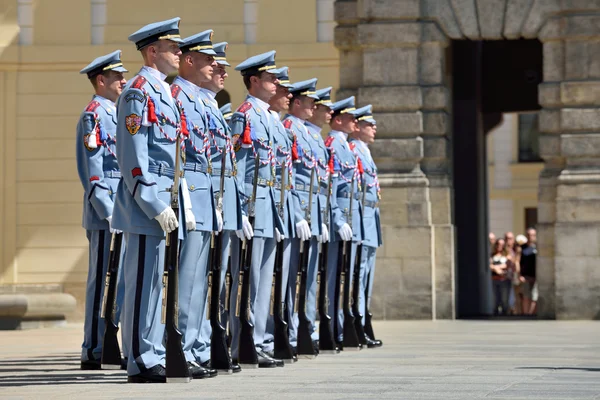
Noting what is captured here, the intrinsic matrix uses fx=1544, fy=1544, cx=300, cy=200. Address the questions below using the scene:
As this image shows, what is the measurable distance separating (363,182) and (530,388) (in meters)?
5.36

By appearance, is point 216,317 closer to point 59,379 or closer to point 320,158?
point 59,379

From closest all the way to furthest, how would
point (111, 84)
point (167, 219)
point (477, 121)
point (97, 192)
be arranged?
point (167, 219)
point (97, 192)
point (111, 84)
point (477, 121)

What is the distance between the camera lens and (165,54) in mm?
8789

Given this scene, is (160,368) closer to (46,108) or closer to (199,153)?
(199,153)

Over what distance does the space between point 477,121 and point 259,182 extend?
10.7 m

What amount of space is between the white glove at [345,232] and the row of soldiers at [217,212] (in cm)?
1

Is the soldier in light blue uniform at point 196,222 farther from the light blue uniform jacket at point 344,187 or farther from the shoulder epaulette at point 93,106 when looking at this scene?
the light blue uniform jacket at point 344,187

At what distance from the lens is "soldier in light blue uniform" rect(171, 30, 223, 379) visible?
8.84m

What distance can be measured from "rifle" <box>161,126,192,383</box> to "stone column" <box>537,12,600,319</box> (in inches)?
385

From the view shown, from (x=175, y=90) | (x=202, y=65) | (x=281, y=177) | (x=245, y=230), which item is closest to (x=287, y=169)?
(x=281, y=177)

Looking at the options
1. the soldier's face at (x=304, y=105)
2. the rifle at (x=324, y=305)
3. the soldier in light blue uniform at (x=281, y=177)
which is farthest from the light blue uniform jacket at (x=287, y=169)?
the rifle at (x=324, y=305)

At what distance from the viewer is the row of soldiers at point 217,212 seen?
8.49 meters

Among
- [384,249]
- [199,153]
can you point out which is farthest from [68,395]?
[384,249]

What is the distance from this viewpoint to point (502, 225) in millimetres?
41562
